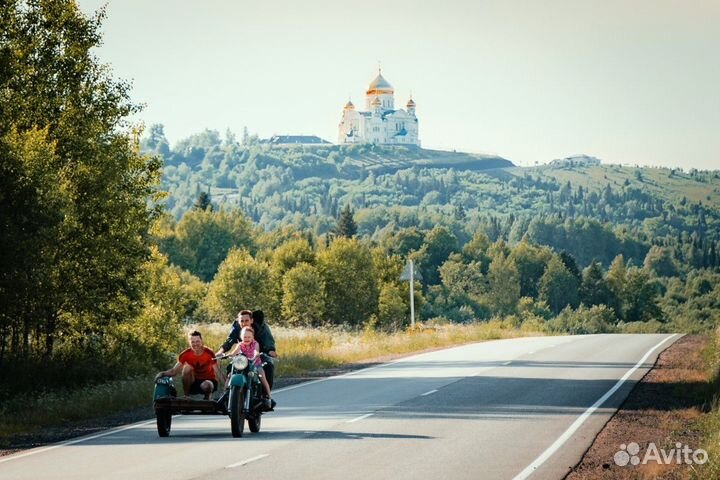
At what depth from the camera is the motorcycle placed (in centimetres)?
1714

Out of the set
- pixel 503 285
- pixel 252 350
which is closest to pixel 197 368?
pixel 252 350

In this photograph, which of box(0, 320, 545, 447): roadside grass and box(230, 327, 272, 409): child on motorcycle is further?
box(0, 320, 545, 447): roadside grass

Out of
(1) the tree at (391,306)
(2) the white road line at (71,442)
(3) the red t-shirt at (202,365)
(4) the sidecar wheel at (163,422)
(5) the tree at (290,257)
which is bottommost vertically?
(1) the tree at (391,306)

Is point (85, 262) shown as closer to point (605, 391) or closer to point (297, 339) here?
point (605, 391)

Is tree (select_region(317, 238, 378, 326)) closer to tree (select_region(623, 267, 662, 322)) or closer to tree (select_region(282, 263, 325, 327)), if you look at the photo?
tree (select_region(282, 263, 325, 327))

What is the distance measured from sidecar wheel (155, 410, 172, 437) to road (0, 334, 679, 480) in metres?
0.24

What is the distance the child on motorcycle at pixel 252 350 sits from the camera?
17859 millimetres

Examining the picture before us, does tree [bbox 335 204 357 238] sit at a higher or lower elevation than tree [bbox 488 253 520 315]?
higher

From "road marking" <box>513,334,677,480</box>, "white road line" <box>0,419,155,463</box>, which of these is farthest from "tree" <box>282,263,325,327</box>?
"white road line" <box>0,419,155,463</box>

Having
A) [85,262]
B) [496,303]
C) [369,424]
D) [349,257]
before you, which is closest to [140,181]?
[85,262]

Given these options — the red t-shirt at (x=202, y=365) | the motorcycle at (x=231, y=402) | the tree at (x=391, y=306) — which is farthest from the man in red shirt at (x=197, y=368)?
the tree at (x=391, y=306)

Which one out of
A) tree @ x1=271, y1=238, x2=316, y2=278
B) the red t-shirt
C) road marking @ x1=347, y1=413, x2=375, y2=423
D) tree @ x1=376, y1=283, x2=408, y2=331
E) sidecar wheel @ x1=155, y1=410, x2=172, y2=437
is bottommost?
tree @ x1=376, y1=283, x2=408, y2=331

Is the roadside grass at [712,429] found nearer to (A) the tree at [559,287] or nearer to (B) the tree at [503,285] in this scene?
(B) the tree at [503,285]
